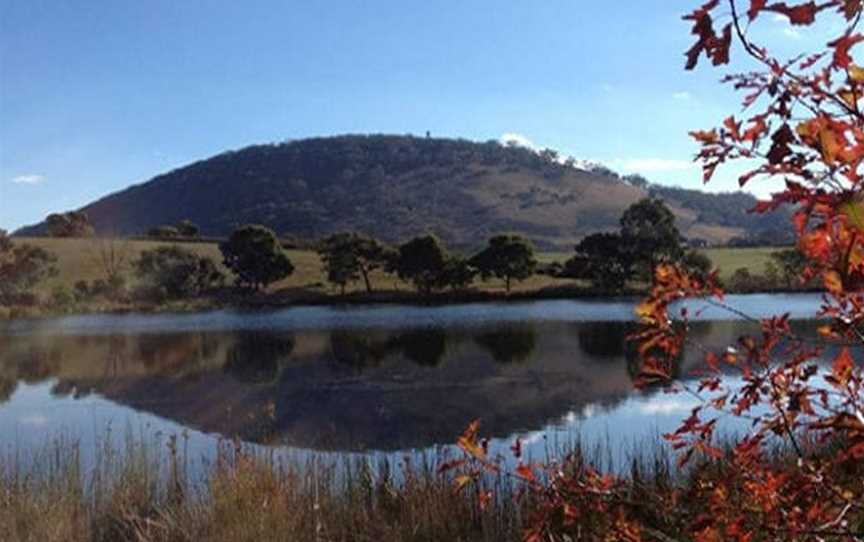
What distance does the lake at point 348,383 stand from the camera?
13742mm

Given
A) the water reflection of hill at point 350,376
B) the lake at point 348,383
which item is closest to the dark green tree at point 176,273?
the lake at point 348,383

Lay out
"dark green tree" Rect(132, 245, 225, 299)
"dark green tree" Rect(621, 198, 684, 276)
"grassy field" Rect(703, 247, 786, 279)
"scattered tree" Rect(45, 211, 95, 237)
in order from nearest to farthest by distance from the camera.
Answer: "dark green tree" Rect(621, 198, 684, 276) → "grassy field" Rect(703, 247, 786, 279) → "dark green tree" Rect(132, 245, 225, 299) → "scattered tree" Rect(45, 211, 95, 237)

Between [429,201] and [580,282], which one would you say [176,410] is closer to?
[580,282]

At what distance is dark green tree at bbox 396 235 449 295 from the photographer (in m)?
57.0

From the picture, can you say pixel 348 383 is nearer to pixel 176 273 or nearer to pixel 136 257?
pixel 176 273

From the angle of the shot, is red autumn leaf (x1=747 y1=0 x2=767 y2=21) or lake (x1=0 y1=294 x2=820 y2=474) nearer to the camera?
red autumn leaf (x1=747 y1=0 x2=767 y2=21)

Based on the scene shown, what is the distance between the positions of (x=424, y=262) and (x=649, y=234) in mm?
14881

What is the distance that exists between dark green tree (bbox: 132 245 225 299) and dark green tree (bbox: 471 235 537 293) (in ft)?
62.5

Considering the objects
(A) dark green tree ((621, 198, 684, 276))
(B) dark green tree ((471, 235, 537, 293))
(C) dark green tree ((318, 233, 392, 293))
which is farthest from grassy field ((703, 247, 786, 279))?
(C) dark green tree ((318, 233, 392, 293))

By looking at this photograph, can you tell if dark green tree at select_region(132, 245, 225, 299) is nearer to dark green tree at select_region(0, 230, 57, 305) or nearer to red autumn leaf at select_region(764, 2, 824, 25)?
dark green tree at select_region(0, 230, 57, 305)

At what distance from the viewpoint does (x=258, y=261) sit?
2463 inches

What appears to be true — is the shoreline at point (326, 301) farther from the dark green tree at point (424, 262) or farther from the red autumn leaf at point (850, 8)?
the red autumn leaf at point (850, 8)

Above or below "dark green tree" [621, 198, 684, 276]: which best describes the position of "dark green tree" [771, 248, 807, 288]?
below

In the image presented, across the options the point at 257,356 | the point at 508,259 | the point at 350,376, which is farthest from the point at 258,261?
the point at 350,376
